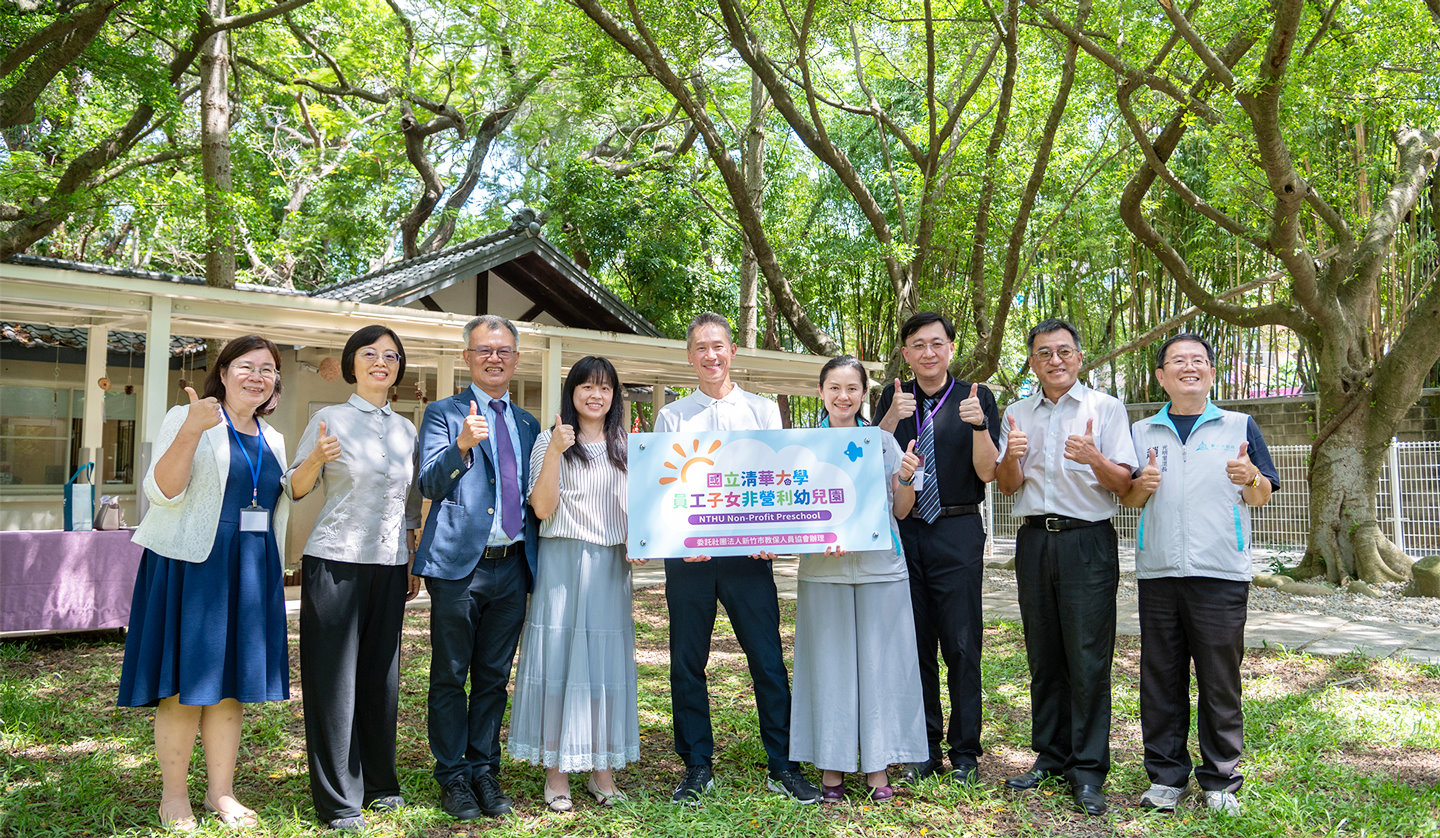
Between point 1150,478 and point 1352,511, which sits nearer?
point 1150,478

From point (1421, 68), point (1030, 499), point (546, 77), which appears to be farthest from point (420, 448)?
point (546, 77)

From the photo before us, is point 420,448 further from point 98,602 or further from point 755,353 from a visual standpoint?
point 755,353

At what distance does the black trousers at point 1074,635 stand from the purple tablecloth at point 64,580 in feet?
17.0

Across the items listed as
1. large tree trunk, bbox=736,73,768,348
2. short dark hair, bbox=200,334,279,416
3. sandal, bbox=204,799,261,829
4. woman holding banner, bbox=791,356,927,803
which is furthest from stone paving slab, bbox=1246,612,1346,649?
large tree trunk, bbox=736,73,768,348

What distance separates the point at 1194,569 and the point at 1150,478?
0.34 meters

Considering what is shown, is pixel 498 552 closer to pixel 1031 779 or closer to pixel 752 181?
pixel 1031 779

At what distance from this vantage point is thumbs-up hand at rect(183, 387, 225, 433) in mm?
2752

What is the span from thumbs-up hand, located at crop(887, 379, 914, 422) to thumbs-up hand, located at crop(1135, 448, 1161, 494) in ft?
2.74

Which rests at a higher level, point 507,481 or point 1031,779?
point 507,481

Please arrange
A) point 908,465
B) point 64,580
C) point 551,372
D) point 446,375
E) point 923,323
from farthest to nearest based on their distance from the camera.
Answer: point 446,375, point 551,372, point 64,580, point 923,323, point 908,465

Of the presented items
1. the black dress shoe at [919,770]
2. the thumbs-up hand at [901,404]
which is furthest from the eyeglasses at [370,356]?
the black dress shoe at [919,770]

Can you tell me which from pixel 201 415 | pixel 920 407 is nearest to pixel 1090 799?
pixel 920 407

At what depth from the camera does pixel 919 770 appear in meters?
3.39

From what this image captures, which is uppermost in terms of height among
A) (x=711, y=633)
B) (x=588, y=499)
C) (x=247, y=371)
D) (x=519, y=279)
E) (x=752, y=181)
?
(x=752, y=181)
